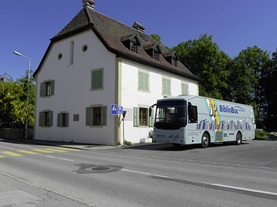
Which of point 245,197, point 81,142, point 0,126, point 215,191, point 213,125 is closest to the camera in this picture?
point 245,197

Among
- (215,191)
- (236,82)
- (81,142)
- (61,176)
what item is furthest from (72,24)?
(236,82)

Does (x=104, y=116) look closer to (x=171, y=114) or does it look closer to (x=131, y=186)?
(x=171, y=114)

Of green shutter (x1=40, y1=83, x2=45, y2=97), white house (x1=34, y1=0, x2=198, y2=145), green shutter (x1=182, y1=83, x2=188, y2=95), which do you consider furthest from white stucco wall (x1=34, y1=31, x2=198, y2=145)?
green shutter (x1=182, y1=83, x2=188, y2=95)

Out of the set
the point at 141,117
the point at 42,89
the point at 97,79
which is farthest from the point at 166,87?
the point at 42,89

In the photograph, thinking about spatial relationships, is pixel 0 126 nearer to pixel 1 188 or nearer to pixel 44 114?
pixel 44 114

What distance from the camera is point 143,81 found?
25844 mm

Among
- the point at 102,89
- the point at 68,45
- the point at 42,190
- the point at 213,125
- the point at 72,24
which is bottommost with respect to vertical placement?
the point at 42,190

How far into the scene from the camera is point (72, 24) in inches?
1132

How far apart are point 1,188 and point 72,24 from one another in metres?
23.2

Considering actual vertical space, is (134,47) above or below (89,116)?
above

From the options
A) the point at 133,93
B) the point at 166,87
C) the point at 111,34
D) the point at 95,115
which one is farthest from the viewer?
the point at 166,87

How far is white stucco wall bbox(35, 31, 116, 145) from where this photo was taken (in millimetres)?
23889

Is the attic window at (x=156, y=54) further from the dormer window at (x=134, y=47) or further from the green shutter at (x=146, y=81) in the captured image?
the green shutter at (x=146, y=81)

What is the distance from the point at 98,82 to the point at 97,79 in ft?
0.89
